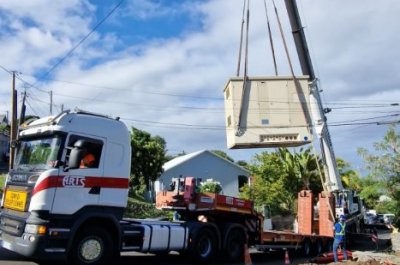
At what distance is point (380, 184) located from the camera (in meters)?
28.5

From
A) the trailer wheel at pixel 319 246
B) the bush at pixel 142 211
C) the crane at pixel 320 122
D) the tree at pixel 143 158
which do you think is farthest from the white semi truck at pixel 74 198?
the tree at pixel 143 158

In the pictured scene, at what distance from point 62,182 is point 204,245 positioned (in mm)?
5029

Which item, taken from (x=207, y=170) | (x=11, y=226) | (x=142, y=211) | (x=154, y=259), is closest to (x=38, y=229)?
(x=11, y=226)

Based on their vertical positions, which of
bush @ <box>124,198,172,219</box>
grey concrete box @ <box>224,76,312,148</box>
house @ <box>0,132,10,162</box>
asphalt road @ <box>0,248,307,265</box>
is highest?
house @ <box>0,132,10,162</box>

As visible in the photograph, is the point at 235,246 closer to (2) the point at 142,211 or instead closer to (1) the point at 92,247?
(1) the point at 92,247

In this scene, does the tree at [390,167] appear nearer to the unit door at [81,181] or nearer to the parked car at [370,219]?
the parked car at [370,219]

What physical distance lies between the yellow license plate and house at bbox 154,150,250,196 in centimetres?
3987

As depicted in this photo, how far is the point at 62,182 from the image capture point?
988 cm

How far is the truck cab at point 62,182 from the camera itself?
9609 mm

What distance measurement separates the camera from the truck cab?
9.61 m

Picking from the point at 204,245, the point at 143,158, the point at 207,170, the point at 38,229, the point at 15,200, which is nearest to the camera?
the point at 38,229

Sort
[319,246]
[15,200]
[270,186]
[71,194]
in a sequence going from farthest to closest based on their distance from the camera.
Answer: [270,186] → [319,246] → [15,200] → [71,194]

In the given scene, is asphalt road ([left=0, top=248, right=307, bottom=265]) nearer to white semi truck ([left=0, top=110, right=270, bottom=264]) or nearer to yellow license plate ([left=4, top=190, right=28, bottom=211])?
white semi truck ([left=0, top=110, right=270, bottom=264])

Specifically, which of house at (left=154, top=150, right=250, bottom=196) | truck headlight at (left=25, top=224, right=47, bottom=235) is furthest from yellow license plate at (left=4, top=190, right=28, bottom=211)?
house at (left=154, top=150, right=250, bottom=196)
